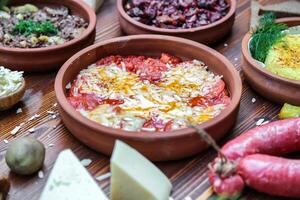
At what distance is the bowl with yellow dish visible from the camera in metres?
1.90

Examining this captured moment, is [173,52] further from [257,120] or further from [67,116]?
[67,116]

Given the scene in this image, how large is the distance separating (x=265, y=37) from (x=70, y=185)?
3.48 ft

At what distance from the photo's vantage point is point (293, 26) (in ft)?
7.50

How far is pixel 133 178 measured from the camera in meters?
1.49

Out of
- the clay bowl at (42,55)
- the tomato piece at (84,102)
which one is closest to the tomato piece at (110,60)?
Result: the clay bowl at (42,55)

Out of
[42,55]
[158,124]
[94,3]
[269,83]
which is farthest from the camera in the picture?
[94,3]

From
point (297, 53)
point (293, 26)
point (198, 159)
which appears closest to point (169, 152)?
point (198, 159)

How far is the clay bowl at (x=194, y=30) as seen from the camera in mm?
2270

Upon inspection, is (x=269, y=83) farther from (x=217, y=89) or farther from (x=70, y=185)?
(x=70, y=185)

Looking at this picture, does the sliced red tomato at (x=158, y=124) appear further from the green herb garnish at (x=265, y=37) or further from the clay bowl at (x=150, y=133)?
the green herb garnish at (x=265, y=37)

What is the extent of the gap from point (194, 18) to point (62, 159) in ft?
3.60

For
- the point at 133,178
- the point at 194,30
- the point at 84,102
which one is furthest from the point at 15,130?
the point at 194,30

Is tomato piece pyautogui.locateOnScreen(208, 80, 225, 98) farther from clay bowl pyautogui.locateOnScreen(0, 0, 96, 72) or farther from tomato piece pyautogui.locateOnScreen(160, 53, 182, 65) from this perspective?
clay bowl pyautogui.locateOnScreen(0, 0, 96, 72)

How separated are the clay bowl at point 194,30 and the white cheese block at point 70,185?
916 millimetres
